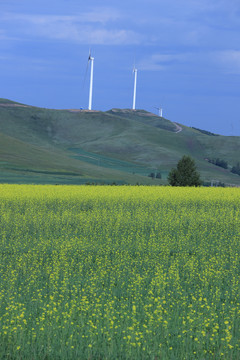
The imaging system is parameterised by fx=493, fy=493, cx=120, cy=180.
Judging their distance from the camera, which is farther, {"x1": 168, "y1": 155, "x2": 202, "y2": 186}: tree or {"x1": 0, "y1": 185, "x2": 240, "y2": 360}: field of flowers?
{"x1": 168, "y1": 155, "x2": 202, "y2": 186}: tree

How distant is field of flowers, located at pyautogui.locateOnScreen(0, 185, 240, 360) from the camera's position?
8.48m

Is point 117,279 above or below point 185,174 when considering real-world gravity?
below

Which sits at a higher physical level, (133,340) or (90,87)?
(90,87)

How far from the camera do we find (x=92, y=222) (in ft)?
76.4

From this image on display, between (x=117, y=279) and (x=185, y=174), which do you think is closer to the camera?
(x=117, y=279)

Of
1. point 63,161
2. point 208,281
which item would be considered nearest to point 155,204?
point 208,281

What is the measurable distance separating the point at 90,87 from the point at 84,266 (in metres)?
108

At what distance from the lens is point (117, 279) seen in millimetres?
12789

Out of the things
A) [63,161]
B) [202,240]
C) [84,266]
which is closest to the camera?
[84,266]

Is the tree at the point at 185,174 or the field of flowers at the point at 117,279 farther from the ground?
the tree at the point at 185,174

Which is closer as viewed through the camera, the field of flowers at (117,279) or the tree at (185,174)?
the field of flowers at (117,279)

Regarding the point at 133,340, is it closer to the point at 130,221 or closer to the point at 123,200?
the point at 130,221

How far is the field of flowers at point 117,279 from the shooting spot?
848 centimetres

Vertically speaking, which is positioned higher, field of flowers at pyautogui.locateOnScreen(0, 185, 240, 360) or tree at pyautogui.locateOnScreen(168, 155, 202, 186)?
tree at pyautogui.locateOnScreen(168, 155, 202, 186)
